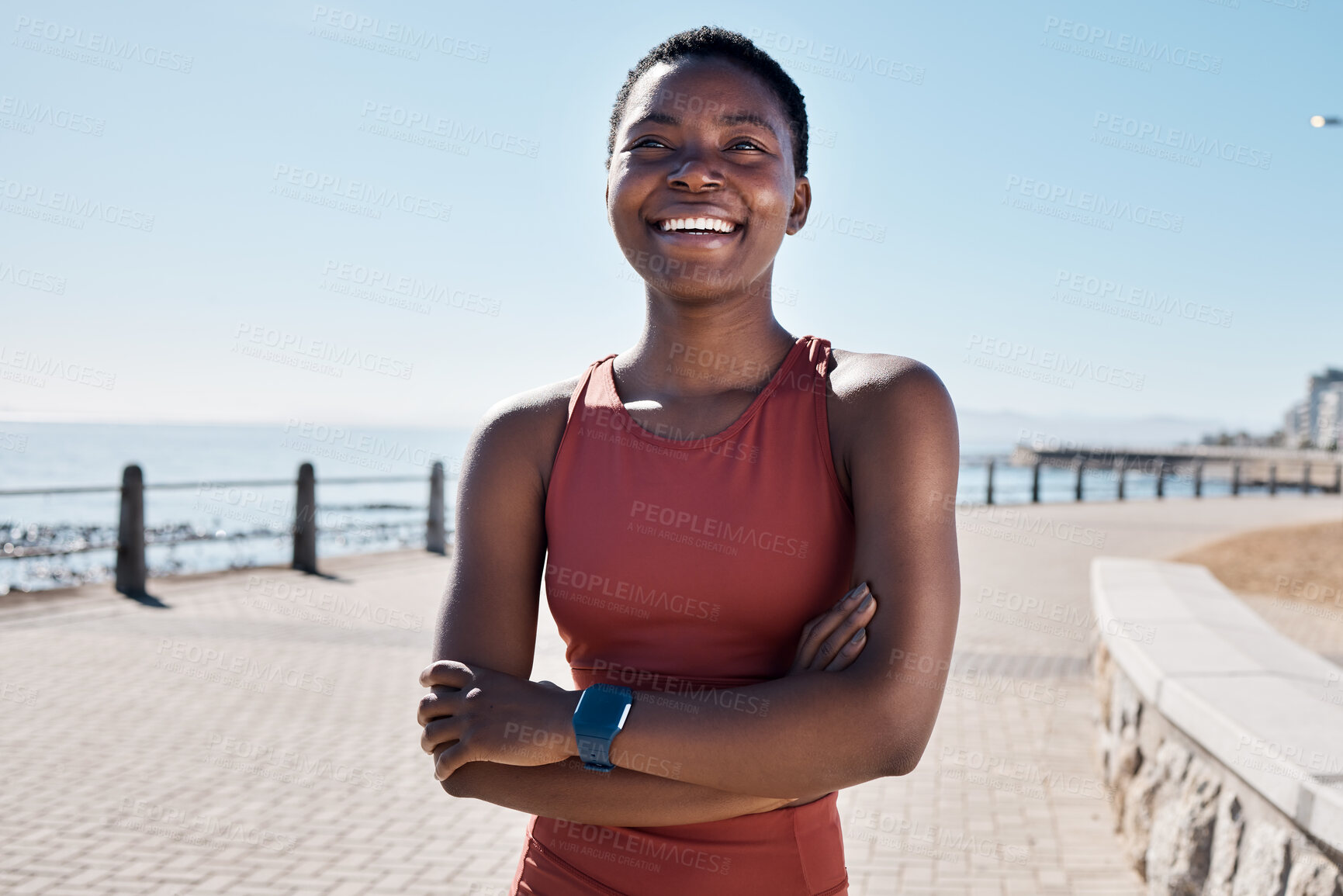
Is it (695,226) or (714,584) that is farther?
(695,226)

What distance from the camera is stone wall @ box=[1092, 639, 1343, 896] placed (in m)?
2.74

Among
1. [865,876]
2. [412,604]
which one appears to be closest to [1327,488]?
[412,604]

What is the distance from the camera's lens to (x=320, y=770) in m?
5.76

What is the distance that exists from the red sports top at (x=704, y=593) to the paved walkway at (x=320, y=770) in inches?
124

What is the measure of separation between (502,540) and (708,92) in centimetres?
87

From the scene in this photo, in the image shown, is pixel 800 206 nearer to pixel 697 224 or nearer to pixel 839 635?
pixel 697 224

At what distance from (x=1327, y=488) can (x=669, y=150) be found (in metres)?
48.0

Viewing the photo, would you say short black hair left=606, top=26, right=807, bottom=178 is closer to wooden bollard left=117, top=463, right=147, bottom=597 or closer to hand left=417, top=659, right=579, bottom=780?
hand left=417, top=659, right=579, bottom=780

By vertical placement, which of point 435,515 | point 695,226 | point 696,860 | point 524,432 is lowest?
point 435,515

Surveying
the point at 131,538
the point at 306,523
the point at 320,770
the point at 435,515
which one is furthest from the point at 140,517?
the point at 320,770

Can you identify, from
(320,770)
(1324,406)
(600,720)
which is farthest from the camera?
(1324,406)

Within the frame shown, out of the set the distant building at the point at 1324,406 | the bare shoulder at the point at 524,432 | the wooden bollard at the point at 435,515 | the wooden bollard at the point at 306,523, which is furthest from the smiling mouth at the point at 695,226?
the distant building at the point at 1324,406

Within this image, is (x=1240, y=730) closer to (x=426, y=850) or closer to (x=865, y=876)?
(x=865, y=876)

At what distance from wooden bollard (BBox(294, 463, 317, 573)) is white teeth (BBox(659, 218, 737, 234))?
11806 millimetres
